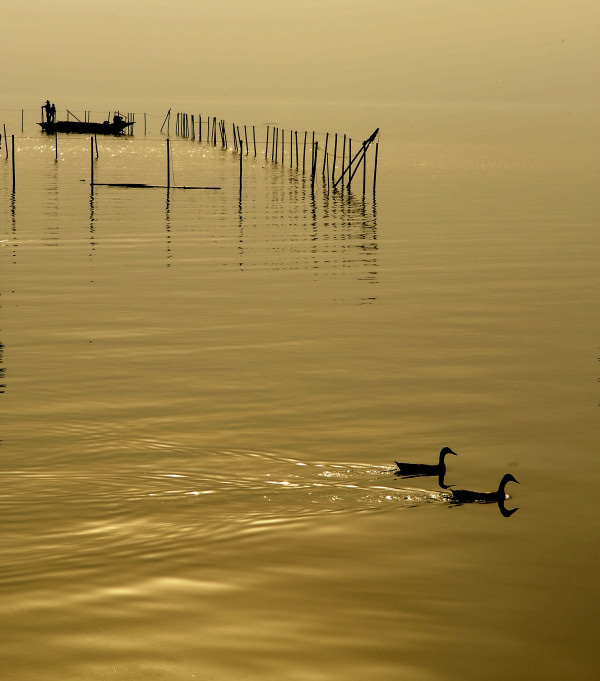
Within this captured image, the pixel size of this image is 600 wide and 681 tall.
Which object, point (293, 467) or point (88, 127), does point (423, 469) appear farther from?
point (88, 127)

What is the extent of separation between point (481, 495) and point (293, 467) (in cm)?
242

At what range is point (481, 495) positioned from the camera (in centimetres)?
1242

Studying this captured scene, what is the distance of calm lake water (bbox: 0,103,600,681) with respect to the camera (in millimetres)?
9023

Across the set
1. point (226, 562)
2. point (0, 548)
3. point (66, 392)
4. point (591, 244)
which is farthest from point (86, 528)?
point (591, 244)

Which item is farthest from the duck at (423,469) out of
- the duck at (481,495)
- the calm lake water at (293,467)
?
the duck at (481,495)

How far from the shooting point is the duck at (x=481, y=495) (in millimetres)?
12414

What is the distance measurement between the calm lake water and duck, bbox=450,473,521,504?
7.4 inches

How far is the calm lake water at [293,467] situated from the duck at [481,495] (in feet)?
0.62

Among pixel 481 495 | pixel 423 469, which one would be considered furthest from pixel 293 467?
pixel 481 495

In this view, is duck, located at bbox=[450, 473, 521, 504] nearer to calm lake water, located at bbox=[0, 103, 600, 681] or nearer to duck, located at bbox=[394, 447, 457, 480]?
calm lake water, located at bbox=[0, 103, 600, 681]

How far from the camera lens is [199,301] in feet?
87.6

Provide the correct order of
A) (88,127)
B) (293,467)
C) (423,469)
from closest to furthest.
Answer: (423,469), (293,467), (88,127)

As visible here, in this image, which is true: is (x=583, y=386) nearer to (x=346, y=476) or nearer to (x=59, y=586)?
(x=346, y=476)

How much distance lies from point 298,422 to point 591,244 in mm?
27546
